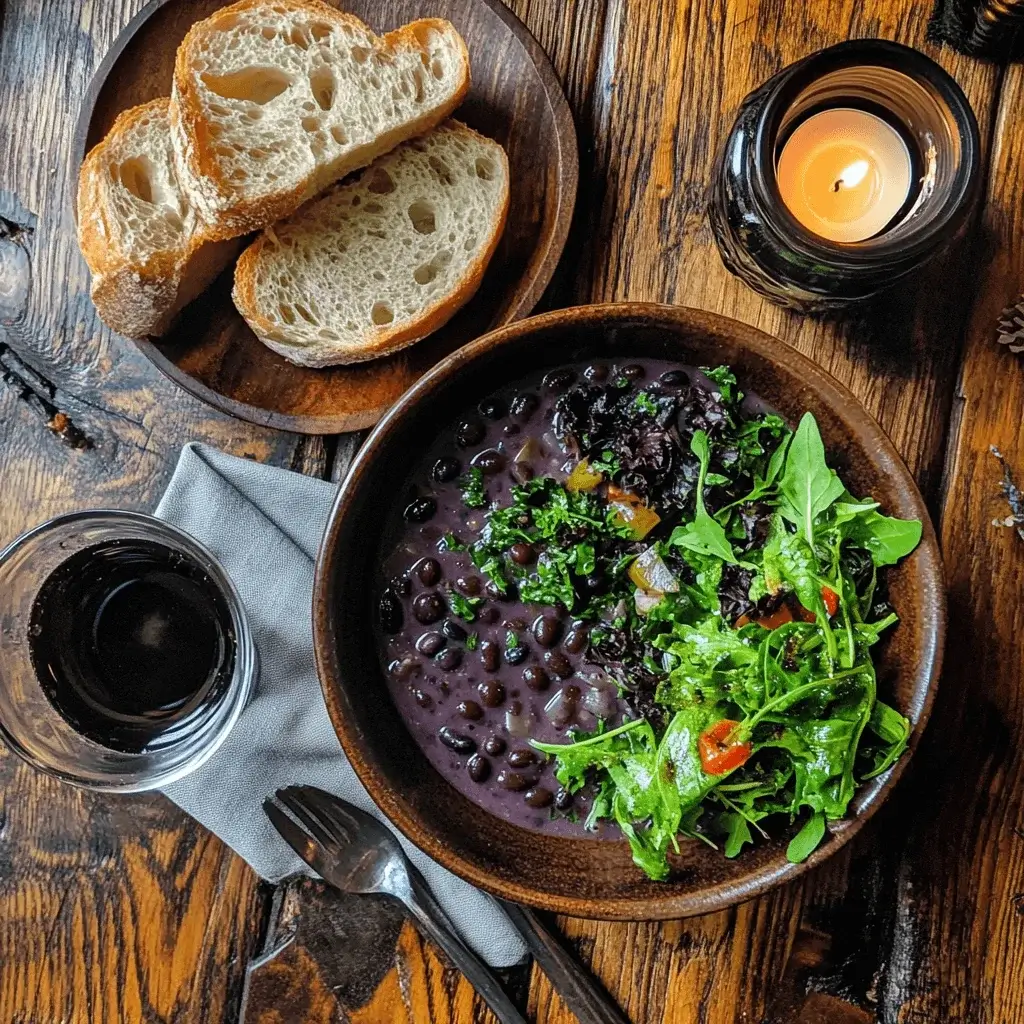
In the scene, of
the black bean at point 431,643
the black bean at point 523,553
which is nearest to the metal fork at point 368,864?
the black bean at point 431,643

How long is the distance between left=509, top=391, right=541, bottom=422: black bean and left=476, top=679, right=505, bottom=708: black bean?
45 centimetres

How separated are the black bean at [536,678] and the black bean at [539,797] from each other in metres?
0.17

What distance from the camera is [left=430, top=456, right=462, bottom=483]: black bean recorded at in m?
1.77

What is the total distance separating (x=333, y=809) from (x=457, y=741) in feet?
1.08

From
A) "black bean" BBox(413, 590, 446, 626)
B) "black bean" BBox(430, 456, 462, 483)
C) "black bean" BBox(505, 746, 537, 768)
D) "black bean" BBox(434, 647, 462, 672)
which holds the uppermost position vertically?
"black bean" BBox(430, 456, 462, 483)

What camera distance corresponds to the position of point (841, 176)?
1854mm

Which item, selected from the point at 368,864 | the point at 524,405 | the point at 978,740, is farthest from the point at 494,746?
the point at 978,740

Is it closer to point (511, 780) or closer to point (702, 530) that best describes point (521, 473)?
point (702, 530)

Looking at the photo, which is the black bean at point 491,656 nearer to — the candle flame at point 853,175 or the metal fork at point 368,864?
the metal fork at point 368,864

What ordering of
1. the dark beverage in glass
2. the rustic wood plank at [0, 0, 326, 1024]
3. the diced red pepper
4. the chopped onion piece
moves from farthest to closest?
the rustic wood plank at [0, 0, 326, 1024]
the dark beverage in glass
the chopped onion piece
the diced red pepper

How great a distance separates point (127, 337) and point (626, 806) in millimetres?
1228

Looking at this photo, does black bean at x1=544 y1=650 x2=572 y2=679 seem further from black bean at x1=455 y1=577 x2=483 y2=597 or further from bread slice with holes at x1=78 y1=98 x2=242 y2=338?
bread slice with holes at x1=78 y1=98 x2=242 y2=338

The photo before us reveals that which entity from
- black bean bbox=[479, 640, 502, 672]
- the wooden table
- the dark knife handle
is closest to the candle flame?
the wooden table

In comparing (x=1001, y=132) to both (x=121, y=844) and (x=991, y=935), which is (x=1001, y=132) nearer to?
(x=991, y=935)
